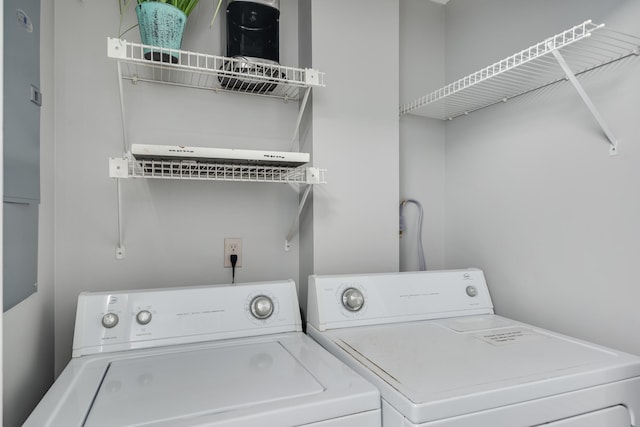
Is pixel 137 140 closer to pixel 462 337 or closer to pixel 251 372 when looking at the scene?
pixel 251 372

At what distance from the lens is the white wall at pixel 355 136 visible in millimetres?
1643

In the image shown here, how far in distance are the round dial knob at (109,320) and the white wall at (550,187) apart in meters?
1.47

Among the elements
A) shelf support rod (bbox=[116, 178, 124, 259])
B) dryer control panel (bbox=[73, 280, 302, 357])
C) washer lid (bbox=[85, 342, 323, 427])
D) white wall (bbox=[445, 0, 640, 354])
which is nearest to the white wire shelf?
shelf support rod (bbox=[116, 178, 124, 259])

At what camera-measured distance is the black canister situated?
59.6 inches

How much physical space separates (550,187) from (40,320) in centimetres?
179

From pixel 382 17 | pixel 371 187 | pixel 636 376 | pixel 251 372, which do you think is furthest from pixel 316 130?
pixel 636 376

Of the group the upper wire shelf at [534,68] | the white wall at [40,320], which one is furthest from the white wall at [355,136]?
the white wall at [40,320]

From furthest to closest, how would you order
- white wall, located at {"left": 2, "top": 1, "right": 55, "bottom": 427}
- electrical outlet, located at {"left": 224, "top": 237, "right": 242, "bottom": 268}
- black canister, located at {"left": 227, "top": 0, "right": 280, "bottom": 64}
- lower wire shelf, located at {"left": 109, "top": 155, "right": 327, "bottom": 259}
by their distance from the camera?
electrical outlet, located at {"left": 224, "top": 237, "right": 242, "bottom": 268} → black canister, located at {"left": 227, "top": 0, "right": 280, "bottom": 64} → lower wire shelf, located at {"left": 109, "top": 155, "right": 327, "bottom": 259} → white wall, located at {"left": 2, "top": 1, "right": 55, "bottom": 427}

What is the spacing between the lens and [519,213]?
1570 mm

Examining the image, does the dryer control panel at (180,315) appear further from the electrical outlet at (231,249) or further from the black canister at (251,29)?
the black canister at (251,29)

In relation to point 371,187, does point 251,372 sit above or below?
below

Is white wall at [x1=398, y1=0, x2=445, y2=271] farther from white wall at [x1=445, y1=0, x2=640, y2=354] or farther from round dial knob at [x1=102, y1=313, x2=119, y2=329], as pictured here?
round dial knob at [x1=102, y1=313, x2=119, y2=329]

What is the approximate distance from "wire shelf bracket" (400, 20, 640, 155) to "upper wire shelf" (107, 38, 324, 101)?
57 cm

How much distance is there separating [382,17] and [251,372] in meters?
1.57
